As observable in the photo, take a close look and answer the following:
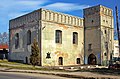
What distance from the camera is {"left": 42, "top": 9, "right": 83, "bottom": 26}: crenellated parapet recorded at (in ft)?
122

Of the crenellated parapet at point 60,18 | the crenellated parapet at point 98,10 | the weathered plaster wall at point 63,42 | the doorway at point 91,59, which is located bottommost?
the doorway at point 91,59

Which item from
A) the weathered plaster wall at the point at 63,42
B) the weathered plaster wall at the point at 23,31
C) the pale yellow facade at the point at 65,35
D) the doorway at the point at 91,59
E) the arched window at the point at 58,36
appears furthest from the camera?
the doorway at the point at 91,59

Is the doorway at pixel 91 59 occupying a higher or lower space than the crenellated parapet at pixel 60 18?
lower

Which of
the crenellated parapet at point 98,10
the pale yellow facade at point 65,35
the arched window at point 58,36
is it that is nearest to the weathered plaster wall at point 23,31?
the pale yellow facade at point 65,35

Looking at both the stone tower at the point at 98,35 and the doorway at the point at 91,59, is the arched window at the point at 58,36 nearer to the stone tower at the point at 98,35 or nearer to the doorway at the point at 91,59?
the stone tower at the point at 98,35

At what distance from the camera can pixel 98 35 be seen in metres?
42.2

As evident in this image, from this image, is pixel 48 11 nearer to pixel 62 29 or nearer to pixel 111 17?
pixel 62 29

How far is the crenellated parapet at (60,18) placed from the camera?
3728 centimetres

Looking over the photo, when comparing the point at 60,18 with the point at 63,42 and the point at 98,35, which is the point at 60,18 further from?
the point at 98,35

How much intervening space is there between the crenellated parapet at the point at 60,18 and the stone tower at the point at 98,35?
2112mm

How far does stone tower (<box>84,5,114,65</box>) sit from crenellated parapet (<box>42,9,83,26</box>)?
211 cm

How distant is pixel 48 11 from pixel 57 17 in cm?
219

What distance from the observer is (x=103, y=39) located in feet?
139

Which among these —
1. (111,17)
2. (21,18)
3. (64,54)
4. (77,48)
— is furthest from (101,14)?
(21,18)
